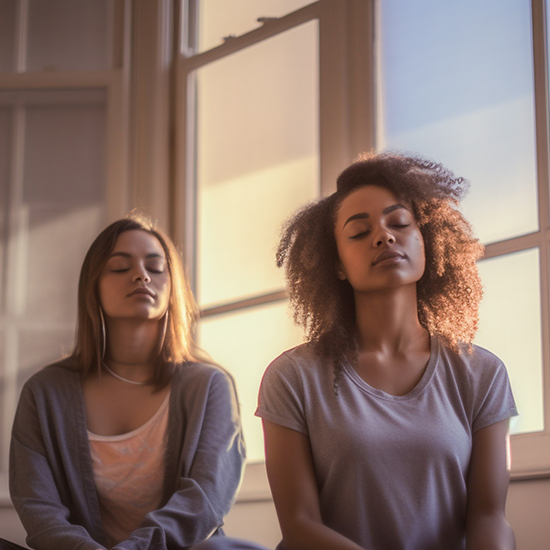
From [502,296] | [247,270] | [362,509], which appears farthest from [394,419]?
[247,270]

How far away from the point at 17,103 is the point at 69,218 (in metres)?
0.41

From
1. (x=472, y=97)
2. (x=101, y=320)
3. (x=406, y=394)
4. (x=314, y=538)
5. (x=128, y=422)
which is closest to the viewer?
(x=314, y=538)

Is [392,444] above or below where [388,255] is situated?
below

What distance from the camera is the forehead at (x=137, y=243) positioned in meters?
1.77

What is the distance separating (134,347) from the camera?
176cm

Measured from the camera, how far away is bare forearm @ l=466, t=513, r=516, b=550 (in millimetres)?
1229

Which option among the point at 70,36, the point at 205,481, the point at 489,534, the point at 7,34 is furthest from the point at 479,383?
the point at 7,34

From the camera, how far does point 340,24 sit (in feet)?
6.71

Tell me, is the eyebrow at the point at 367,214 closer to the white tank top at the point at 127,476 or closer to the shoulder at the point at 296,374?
the shoulder at the point at 296,374

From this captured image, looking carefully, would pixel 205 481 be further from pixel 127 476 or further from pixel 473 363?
pixel 473 363

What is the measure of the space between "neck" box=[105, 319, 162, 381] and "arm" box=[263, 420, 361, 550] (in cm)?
50

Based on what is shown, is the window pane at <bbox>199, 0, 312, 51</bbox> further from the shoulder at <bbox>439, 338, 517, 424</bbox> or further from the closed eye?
the shoulder at <bbox>439, 338, 517, 424</bbox>

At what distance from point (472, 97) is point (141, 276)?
1001 millimetres

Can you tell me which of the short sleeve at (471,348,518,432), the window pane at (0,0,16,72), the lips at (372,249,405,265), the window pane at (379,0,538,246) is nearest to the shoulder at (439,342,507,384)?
the short sleeve at (471,348,518,432)
